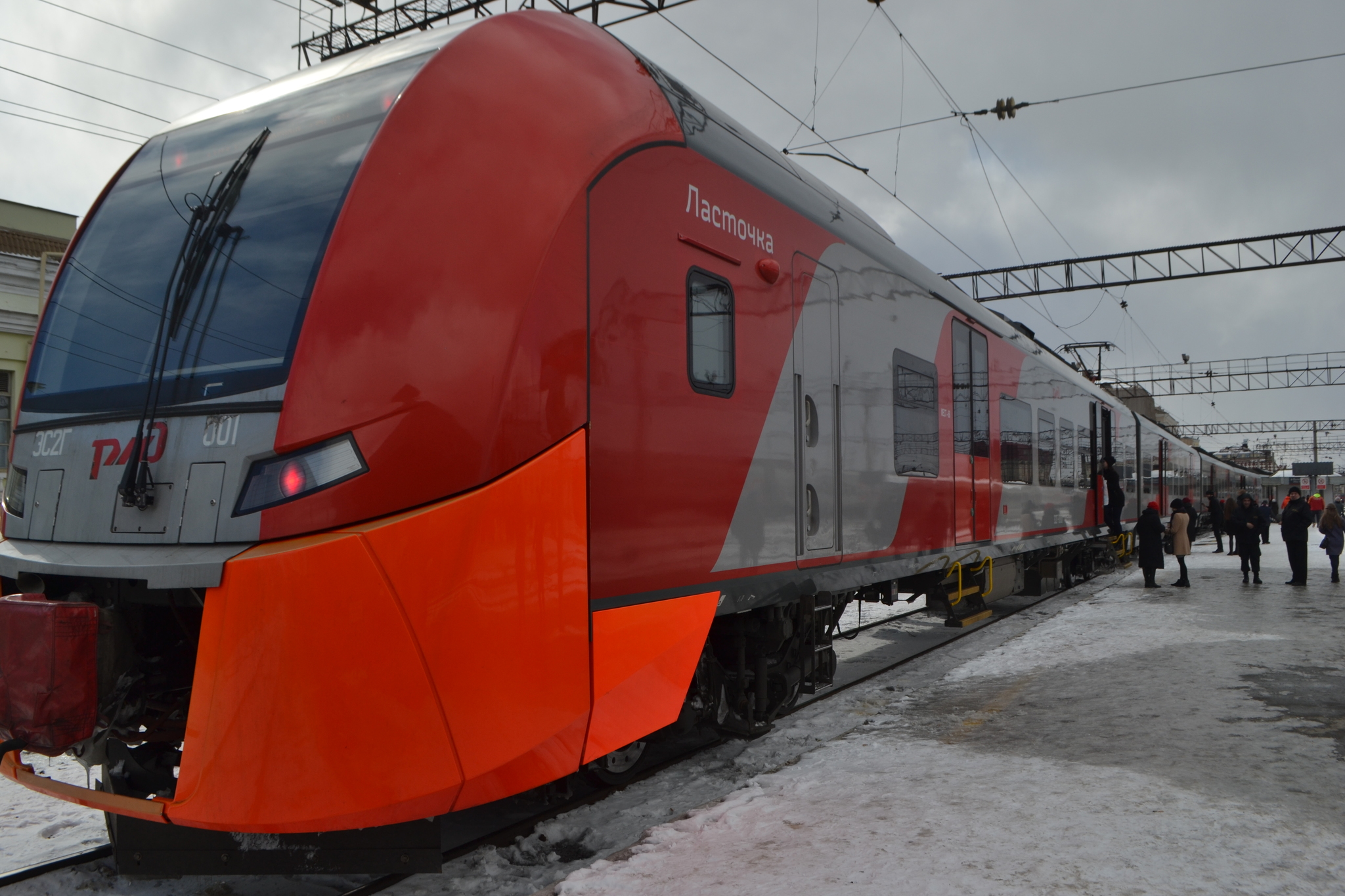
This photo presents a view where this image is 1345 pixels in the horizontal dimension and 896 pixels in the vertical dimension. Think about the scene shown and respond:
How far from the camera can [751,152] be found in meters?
5.01

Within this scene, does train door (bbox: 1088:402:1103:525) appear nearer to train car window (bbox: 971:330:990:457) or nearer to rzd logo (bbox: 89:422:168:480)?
train car window (bbox: 971:330:990:457)

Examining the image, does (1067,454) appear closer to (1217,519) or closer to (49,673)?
(49,673)

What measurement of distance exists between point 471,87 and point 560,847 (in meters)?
3.15

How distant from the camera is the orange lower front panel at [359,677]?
9.12ft

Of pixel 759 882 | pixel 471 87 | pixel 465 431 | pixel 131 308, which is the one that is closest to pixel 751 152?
pixel 471 87

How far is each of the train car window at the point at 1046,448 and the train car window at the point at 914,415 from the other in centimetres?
424

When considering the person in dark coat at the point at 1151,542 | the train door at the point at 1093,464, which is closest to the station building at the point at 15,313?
the train door at the point at 1093,464

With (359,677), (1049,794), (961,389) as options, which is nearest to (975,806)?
(1049,794)

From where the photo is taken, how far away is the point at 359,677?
2.83m

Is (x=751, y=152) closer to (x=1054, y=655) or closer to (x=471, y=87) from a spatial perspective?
(x=471, y=87)

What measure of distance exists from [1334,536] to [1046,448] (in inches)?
327

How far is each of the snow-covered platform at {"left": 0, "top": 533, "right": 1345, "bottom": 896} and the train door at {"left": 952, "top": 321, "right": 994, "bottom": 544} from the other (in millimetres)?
1342

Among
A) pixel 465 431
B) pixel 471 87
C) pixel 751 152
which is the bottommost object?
pixel 465 431

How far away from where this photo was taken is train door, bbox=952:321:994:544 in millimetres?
7871
